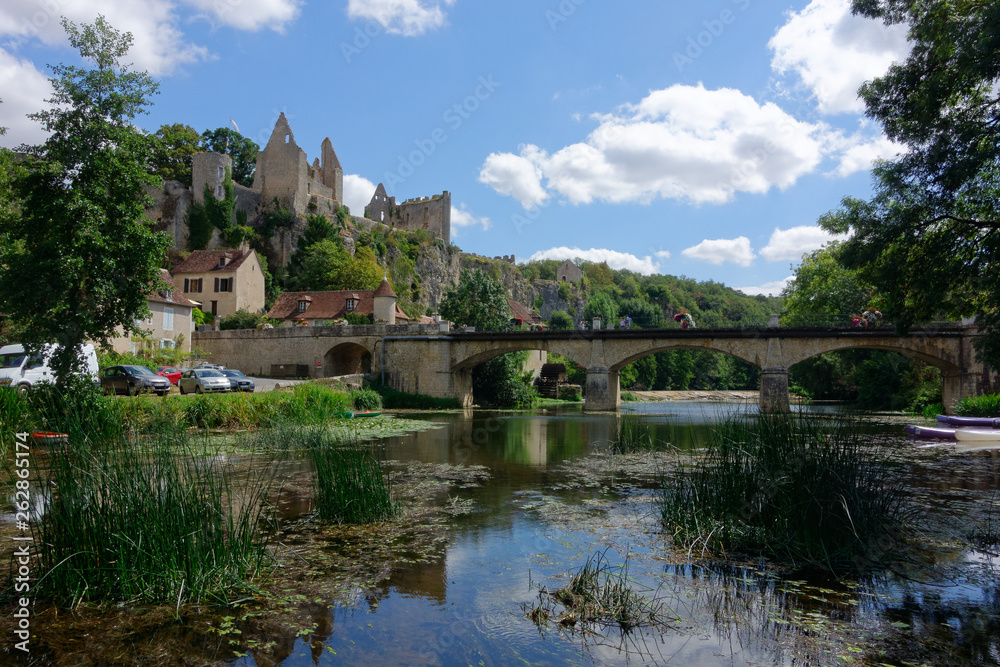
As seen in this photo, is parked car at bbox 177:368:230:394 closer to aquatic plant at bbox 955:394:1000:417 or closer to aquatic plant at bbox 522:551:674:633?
aquatic plant at bbox 522:551:674:633

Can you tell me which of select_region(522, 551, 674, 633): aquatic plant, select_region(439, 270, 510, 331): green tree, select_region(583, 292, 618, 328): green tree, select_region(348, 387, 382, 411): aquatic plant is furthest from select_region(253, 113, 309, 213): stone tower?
select_region(522, 551, 674, 633): aquatic plant

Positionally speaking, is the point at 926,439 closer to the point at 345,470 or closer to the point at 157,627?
the point at 345,470

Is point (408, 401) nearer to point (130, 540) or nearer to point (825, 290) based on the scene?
point (825, 290)

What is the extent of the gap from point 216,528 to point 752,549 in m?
4.81

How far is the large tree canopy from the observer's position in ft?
30.7

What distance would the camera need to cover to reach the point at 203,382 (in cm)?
2302

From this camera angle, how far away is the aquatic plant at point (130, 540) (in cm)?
444

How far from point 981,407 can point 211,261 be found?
44516 mm

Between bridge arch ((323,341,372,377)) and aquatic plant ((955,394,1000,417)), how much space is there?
27.6 metres

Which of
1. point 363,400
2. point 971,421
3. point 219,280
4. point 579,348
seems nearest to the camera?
point 971,421

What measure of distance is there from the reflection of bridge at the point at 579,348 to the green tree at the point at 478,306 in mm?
6679

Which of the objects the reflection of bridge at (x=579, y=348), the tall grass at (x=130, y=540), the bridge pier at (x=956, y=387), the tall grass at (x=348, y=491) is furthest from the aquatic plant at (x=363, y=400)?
the bridge pier at (x=956, y=387)

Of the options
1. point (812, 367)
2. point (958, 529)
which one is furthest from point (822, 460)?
point (812, 367)

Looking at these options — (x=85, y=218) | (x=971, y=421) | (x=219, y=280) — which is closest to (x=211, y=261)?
(x=219, y=280)
